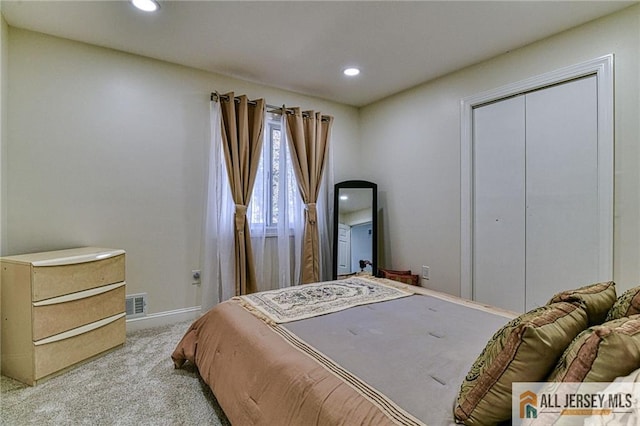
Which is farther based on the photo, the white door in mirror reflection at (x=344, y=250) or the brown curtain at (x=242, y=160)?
the white door in mirror reflection at (x=344, y=250)

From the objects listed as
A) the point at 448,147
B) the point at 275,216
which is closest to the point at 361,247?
the point at 275,216

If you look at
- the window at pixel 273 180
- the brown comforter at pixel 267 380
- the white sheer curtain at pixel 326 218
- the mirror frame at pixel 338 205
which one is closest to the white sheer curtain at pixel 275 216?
the window at pixel 273 180

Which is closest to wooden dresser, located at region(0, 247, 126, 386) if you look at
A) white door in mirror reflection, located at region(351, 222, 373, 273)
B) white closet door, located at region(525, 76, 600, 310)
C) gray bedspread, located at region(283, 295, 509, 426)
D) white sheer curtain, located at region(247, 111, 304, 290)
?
white sheer curtain, located at region(247, 111, 304, 290)

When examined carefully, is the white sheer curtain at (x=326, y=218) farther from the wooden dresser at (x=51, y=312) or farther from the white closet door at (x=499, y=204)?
the wooden dresser at (x=51, y=312)

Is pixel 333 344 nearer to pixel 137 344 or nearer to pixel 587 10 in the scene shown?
pixel 137 344

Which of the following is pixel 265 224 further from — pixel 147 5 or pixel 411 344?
pixel 411 344

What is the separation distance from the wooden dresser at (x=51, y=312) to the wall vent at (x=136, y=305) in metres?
0.47

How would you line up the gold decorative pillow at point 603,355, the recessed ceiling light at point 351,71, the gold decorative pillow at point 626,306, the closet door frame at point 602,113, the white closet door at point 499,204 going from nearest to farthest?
the gold decorative pillow at point 603,355 < the gold decorative pillow at point 626,306 < the closet door frame at point 602,113 < the white closet door at point 499,204 < the recessed ceiling light at point 351,71

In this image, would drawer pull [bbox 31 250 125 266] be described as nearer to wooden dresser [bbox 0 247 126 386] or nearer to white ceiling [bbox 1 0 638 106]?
wooden dresser [bbox 0 247 126 386]

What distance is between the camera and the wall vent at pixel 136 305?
2787 mm

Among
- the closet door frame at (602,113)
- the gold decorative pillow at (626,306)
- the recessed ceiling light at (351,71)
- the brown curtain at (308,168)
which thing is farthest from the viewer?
the brown curtain at (308,168)

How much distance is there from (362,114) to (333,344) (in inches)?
143

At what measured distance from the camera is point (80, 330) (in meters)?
2.15

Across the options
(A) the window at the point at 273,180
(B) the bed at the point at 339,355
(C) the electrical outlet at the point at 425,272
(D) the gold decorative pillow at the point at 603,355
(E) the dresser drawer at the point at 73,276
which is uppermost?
(A) the window at the point at 273,180
